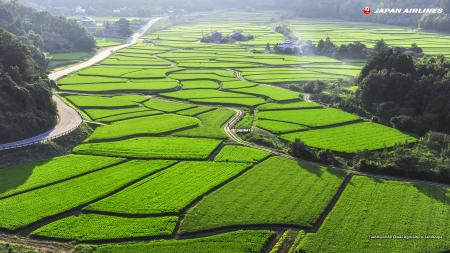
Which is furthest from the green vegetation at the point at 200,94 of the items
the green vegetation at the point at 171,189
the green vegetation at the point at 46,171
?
the green vegetation at the point at 171,189

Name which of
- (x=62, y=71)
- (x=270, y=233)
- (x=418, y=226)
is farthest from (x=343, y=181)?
(x=62, y=71)

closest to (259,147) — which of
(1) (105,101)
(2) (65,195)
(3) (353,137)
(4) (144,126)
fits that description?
(3) (353,137)

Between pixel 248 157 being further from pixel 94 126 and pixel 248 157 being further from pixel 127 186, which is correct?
pixel 94 126

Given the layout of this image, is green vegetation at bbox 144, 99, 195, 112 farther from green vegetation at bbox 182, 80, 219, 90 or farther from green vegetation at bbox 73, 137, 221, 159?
green vegetation at bbox 73, 137, 221, 159

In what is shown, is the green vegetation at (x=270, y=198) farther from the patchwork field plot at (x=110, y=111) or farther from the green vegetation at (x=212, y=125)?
the patchwork field plot at (x=110, y=111)

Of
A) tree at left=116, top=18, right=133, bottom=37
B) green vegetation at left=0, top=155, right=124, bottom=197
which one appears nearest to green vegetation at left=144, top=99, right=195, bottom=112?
green vegetation at left=0, top=155, right=124, bottom=197
